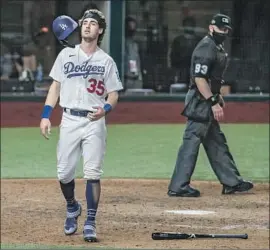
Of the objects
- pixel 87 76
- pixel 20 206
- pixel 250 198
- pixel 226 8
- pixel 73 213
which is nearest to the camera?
pixel 87 76

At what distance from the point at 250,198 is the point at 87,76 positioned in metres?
3.08

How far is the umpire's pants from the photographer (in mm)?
8875

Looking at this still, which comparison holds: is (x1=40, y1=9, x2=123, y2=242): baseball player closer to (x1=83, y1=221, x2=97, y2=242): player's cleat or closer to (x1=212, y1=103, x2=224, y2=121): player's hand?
(x1=83, y1=221, x2=97, y2=242): player's cleat

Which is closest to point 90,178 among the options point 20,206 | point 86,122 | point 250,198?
point 86,122

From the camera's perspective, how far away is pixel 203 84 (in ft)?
28.0

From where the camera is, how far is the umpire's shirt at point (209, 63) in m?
8.54

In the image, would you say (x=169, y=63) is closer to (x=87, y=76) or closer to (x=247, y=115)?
(x=247, y=115)

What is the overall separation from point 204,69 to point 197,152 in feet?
3.00

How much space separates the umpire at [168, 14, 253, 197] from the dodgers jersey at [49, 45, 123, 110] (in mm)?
2081

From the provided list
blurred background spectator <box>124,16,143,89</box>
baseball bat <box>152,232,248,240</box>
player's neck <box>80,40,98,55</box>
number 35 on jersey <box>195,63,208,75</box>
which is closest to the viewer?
player's neck <box>80,40,98,55</box>

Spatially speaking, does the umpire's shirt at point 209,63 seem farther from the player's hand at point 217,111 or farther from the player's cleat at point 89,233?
the player's cleat at point 89,233

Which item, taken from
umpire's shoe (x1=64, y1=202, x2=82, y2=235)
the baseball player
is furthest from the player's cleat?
umpire's shoe (x1=64, y1=202, x2=82, y2=235)

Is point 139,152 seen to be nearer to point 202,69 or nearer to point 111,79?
point 202,69

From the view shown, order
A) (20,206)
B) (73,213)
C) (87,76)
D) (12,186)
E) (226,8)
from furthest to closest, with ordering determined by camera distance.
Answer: (226,8) < (12,186) < (20,206) < (73,213) < (87,76)
